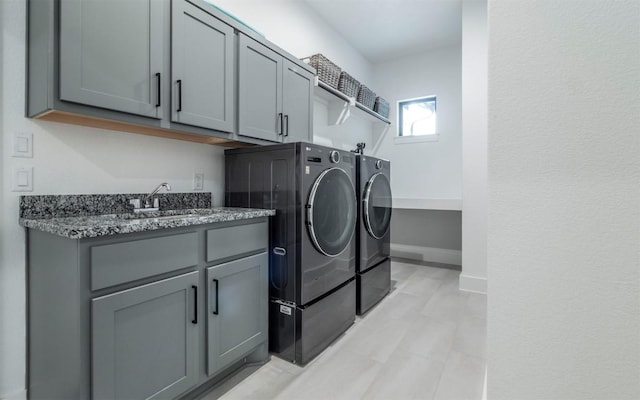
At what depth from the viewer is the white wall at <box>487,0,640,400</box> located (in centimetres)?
61

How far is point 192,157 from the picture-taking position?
→ 2012 millimetres

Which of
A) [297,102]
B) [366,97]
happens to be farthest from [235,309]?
[366,97]

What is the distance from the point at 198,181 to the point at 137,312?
104 centimetres

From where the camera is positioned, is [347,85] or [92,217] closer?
[92,217]

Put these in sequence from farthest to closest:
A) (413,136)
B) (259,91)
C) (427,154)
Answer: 1. (413,136)
2. (427,154)
3. (259,91)

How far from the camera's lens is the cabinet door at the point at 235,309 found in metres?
1.47

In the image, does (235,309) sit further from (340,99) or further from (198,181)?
(340,99)

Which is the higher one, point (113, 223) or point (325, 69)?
point (325, 69)

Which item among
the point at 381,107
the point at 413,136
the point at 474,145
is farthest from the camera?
the point at 413,136

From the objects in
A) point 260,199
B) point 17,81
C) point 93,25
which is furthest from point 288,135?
point 17,81

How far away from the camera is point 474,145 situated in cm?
312

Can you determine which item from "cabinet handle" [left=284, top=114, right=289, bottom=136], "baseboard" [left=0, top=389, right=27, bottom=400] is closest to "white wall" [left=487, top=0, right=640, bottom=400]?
"cabinet handle" [left=284, top=114, right=289, bottom=136]

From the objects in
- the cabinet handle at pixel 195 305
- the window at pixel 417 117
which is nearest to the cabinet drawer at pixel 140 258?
the cabinet handle at pixel 195 305

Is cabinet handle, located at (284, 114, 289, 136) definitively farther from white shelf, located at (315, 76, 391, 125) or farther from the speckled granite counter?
the speckled granite counter
